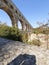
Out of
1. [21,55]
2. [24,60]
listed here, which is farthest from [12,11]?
[24,60]

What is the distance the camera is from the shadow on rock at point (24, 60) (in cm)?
481

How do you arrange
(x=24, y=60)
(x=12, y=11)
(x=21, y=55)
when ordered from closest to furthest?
(x=24, y=60) → (x=21, y=55) → (x=12, y=11)

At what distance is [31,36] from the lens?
1759 centimetres

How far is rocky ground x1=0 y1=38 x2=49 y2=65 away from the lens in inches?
192

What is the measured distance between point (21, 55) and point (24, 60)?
0.24 meters

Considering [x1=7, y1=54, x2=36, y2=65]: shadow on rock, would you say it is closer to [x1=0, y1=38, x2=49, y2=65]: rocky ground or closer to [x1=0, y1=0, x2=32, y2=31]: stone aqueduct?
[x1=0, y1=38, x2=49, y2=65]: rocky ground

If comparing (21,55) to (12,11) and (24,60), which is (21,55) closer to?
(24,60)

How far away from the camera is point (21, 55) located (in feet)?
16.8

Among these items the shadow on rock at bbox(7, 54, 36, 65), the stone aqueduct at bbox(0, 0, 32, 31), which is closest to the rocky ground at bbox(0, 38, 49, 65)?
the shadow on rock at bbox(7, 54, 36, 65)

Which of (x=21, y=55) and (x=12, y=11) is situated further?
(x=12, y=11)

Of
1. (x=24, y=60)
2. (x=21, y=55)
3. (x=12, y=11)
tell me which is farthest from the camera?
(x=12, y=11)

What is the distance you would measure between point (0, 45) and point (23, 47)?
0.69m

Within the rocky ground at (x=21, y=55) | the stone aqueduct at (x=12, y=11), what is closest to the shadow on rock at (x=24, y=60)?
the rocky ground at (x=21, y=55)

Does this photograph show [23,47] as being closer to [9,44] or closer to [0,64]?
[9,44]
